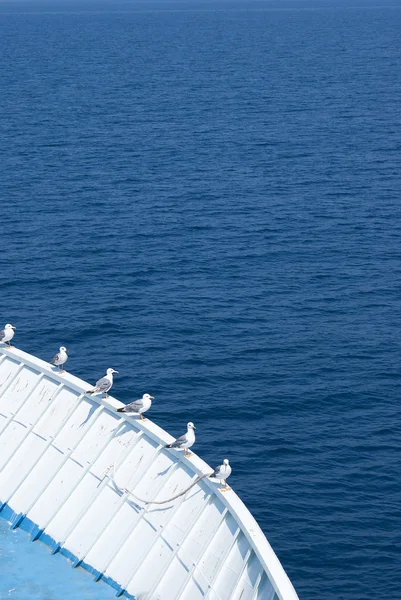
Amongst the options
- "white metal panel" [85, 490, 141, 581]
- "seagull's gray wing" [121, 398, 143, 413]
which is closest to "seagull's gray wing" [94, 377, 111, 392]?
"seagull's gray wing" [121, 398, 143, 413]

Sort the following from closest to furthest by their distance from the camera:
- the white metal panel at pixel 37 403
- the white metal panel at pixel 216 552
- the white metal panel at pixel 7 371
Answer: the white metal panel at pixel 216 552 < the white metal panel at pixel 37 403 < the white metal panel at pixel 7 371

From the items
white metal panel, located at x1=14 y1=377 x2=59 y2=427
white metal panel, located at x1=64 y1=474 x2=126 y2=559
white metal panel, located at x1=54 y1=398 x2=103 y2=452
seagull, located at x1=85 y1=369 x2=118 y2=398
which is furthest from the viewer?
white metal panel, located at x1=14 y1=377 x2=59 y2=427

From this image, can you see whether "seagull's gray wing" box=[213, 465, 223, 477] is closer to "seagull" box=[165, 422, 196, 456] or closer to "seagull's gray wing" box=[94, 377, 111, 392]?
"seagull" box=[165, 422, 196, 456]

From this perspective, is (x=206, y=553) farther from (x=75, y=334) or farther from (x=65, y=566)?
(x=75, y=334)

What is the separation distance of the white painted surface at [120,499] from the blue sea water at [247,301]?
2111 millimetres

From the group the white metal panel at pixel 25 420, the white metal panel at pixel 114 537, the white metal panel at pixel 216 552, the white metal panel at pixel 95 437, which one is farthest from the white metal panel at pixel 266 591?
the white metal panel at pixel 25 420

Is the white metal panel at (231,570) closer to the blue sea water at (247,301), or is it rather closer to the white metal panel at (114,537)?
the white metal panel at (114,537)

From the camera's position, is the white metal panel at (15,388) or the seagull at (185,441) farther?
the white metal panel at (15,388)

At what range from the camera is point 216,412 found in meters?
72.9

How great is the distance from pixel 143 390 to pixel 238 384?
6836 millimetres

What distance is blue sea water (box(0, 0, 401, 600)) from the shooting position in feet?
203

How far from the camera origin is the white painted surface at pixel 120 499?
4231cm

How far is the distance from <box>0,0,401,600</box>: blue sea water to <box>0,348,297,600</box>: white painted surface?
2111 mm

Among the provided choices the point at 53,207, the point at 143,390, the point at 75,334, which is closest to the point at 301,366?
the point at 143,390
